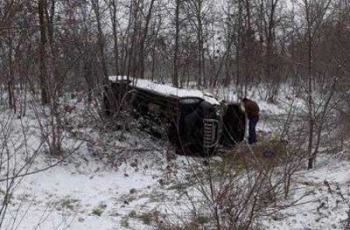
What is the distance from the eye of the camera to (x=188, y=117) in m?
10.2

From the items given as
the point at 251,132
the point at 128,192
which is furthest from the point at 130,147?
the point at 251,132

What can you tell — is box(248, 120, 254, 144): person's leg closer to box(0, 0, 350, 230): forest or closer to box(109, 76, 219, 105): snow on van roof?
box(0, 0, 350, 230): forest

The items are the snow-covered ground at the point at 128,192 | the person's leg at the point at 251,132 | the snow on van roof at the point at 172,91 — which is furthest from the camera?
the person's leg at the point at 251,132

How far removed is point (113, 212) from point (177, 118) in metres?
3.57

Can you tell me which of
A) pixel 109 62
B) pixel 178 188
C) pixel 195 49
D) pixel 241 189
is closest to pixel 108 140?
pixel 178 188

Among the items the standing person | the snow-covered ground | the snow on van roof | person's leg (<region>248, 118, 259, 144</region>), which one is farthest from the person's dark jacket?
the snow-covered ground

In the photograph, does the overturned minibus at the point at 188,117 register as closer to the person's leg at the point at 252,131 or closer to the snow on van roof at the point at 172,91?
the snow on van roof at the point at 172,91

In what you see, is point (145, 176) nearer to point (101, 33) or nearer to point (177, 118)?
Result: point (177, 118)

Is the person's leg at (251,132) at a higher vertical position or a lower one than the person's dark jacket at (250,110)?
lower

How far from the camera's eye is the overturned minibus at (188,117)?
10188 millimetres

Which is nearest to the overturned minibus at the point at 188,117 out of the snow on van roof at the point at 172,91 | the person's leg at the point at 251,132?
the snow on van roof at the point at 172,91

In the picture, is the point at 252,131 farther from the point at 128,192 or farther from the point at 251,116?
the point at 128,192

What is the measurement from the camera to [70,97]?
1209cm

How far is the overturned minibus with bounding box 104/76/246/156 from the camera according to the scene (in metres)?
10.2
